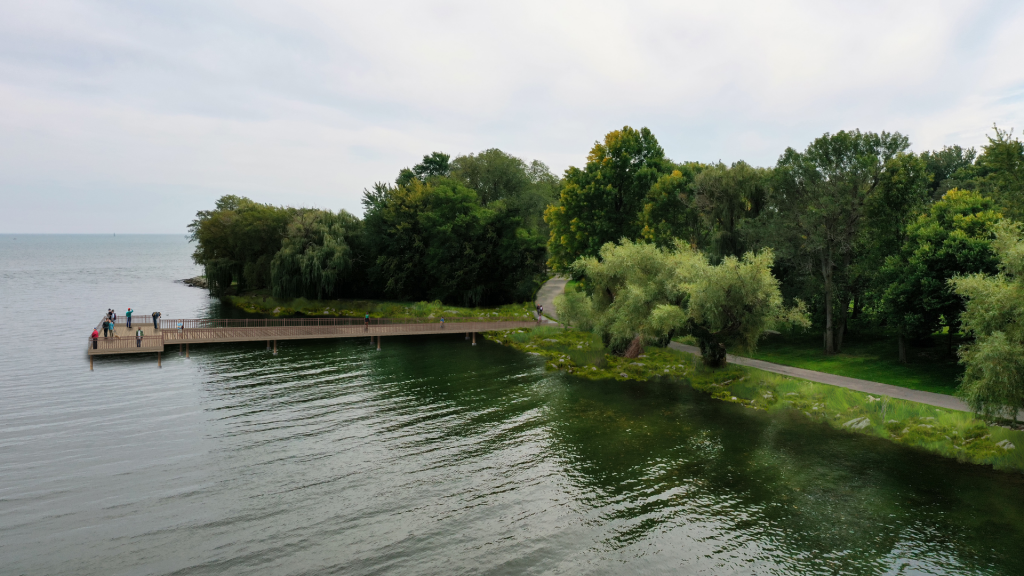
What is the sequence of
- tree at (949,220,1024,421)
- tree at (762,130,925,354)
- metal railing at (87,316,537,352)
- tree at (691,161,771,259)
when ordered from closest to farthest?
tree at (949,220,1024,421), tree at (762,130,925,354), metal railing at (87,316,537,352), tree at (691,161,771,259)

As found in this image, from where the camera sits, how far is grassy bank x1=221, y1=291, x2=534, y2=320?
61.2m

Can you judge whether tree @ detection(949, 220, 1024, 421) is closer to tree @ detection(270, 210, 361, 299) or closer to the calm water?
the calm water

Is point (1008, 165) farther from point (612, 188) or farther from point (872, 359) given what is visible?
point (612, 188)

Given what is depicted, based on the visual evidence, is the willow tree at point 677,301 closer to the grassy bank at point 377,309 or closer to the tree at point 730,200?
the tree at point 730,200

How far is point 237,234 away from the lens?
A: 74.3 meters

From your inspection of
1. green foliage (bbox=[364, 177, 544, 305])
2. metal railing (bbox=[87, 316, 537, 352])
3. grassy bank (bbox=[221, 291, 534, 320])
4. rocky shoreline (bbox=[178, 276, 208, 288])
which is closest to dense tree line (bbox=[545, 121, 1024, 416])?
metal railing (bbox=[87, 316, 537, 352])

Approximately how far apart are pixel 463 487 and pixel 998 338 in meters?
20.1

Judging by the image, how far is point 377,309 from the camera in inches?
2606

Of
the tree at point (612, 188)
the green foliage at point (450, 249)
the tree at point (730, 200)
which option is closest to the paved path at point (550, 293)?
the green foliage at point (450, 249)

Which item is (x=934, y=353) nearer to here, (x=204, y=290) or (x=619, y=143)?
(x=619, y=143)

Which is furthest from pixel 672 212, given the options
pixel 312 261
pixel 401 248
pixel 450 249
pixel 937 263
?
pixel 312 261

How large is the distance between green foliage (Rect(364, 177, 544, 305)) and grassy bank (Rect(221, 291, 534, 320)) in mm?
2402

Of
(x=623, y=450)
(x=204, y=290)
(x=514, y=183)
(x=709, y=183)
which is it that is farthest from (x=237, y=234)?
(x=623, y=450)

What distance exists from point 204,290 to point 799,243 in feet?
323
